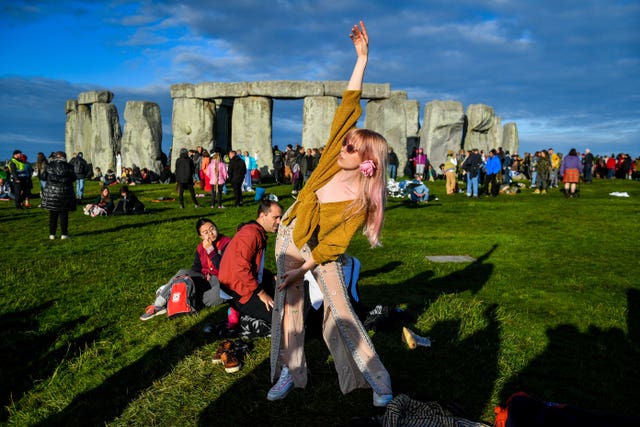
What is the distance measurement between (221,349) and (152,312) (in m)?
1.55

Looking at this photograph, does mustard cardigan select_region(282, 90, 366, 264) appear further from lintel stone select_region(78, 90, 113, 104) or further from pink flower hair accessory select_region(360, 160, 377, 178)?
lintel stone select_region(78, 90, 113, 104)

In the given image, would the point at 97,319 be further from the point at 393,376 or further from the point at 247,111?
the point at 247,111

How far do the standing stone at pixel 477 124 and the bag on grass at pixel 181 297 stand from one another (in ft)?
100

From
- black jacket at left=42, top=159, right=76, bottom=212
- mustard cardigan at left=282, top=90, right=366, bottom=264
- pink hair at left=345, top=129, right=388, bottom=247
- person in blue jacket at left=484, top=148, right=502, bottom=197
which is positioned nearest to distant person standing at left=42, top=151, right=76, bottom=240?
black jacket at left=42, top=159, right=76, bottom=212

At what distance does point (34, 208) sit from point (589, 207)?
1673cm

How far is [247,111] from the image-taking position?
24688 mm

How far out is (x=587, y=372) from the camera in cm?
402

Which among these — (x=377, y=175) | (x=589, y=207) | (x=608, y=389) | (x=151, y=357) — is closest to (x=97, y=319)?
(x=151, y=357)

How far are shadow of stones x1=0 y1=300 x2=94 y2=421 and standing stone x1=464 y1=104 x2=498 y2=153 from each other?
103ft

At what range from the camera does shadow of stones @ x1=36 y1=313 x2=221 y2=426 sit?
3.49m

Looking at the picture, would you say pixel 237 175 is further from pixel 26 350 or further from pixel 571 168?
pixel 571 168

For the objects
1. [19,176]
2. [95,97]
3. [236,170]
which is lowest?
[19,176]

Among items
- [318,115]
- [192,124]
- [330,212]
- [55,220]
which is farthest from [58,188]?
[192,124]

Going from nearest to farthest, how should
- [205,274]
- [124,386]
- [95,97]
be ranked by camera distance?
[124,386]
[205,274]
[95,97]
